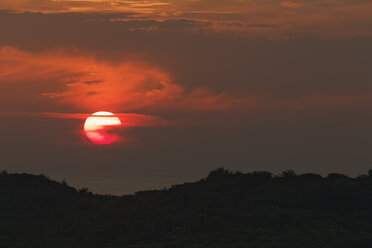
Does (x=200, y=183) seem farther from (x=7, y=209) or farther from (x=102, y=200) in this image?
(x=7, y=209)

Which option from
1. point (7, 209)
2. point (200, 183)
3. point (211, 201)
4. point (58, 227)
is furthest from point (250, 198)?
point (7, 209)

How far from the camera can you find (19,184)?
5894 centimetres

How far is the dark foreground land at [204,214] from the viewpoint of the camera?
133ft

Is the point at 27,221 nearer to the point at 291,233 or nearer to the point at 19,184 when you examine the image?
the point at 19,184

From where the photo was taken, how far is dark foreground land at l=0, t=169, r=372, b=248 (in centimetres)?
4069

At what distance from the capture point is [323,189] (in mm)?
51156

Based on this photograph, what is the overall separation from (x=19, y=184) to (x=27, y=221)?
984 cm

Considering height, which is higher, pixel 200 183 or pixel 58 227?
pixel 200 183

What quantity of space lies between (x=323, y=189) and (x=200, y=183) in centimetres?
1015

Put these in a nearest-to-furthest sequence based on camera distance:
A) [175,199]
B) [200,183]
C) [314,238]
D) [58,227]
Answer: [314,238] → [58,227] → [175,199] → [200,183]

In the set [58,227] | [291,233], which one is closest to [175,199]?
[58,227]

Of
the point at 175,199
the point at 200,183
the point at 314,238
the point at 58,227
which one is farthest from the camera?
the point at 200,183

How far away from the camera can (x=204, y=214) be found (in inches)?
1789

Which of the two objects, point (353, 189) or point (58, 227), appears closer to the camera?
point (58, 227)
